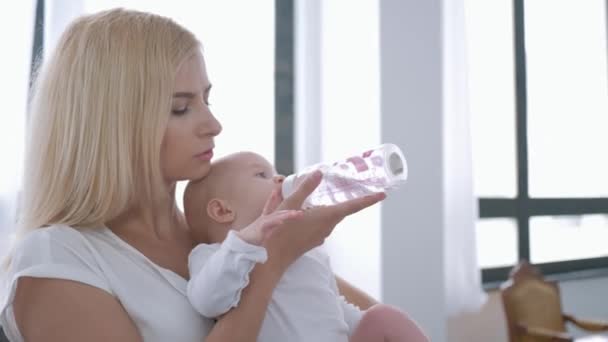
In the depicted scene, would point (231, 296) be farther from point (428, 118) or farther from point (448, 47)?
point (448, 47)

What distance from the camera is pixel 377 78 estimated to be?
258 cm

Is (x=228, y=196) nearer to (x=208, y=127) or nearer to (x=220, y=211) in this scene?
(x=220, y=211)

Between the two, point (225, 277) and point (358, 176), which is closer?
point (225, 277)

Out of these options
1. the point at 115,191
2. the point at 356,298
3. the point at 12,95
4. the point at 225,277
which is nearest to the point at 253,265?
the point at 225,277

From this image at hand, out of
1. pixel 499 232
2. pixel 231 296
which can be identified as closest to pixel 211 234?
pixel 231 296

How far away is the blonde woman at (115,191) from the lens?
0.93 m

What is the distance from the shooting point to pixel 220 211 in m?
1.18

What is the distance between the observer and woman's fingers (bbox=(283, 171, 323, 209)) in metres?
1.04

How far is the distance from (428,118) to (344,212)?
1728 millimetres

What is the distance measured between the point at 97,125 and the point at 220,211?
281 mm

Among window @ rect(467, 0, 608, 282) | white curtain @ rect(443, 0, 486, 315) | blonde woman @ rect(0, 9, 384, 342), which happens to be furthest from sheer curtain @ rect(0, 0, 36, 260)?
window @ rect(467, 0, 608, 282)

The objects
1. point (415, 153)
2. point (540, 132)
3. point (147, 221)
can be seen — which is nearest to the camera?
point (147, 221)

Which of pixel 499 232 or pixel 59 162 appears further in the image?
pixel 499 232

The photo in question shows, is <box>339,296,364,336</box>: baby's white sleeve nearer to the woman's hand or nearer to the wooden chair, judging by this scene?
the woman's hand
